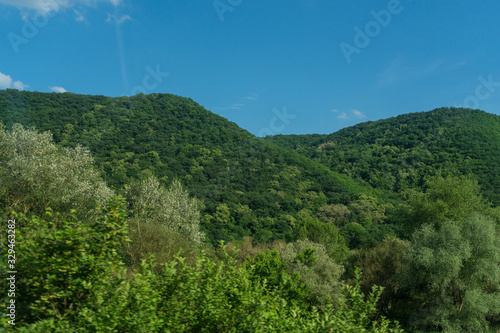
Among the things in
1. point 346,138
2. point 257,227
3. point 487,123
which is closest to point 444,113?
point 487,123

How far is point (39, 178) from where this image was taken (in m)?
18.8

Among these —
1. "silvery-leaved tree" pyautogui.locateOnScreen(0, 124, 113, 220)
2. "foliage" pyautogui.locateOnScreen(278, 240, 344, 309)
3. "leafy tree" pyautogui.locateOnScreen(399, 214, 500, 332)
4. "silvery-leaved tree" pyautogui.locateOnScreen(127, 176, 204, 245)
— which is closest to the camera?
"silvery-leaved tree" pyautogui.locateOnScreen(0, 124, 113, 220)

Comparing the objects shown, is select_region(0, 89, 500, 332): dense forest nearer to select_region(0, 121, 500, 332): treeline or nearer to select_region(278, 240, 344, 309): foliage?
select_region(0, 121, 500, 332): treeline

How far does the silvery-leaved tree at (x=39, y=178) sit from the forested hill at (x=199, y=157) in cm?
3383

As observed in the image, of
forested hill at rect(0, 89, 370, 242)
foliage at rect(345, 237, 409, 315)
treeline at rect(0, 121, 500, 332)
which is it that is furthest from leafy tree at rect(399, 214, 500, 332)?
forested hill at rect(0, 89, 370, 242)

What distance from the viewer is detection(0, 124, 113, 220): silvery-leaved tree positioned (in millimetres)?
17844

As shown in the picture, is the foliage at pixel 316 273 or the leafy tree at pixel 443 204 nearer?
the foliage at pixel 316 273

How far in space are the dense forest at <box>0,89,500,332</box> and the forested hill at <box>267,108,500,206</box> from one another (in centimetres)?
60

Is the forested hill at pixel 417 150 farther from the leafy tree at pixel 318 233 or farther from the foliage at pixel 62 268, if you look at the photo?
the foliage at pixel 62 268

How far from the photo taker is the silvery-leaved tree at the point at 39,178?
1784 cm

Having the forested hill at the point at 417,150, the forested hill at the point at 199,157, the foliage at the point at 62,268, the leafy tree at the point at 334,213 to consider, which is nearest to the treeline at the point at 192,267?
the foliage at the point at 62,268

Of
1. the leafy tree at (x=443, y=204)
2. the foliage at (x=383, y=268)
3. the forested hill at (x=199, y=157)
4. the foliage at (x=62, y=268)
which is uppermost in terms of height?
the forested hill at (x=199, y=157)

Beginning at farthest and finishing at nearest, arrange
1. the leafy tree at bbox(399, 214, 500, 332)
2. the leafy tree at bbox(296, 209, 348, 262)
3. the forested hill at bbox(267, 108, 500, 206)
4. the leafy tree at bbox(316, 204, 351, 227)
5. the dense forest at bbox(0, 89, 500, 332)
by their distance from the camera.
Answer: the forested hill at bbox(267, 108, 500, 206) → the leafy tree at bbox(316, 204, 351, 227) → the leafy tree at bbox(296, 209, 348, 262) → the leafy tree at bbox(399, 214, 500, 332) → the dense forest at bbox(0, 89, 500, 332)

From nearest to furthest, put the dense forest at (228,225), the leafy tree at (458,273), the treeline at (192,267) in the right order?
1. the treeline at (192,267)
2. the dense forest at (228,225)
3. the leafy tree at (458,273)
